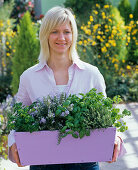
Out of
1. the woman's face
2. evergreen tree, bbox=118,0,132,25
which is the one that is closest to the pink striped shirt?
the woman's face

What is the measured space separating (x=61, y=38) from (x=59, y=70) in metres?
0.21

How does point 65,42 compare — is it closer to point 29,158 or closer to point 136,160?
point 29,158

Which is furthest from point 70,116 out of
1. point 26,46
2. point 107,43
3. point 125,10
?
point 125,10

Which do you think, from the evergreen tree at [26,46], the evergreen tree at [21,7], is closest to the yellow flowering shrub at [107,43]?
the evergreen tree at [26,46]

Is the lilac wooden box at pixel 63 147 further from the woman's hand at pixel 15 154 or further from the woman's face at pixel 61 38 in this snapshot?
the woman's face at pixel 61 38

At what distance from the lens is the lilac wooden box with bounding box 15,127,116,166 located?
54.4 inches

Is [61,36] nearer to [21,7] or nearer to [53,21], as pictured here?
[53,21]

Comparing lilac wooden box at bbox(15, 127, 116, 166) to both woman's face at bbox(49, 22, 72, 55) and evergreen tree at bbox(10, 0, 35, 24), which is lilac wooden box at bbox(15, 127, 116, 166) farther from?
evergreen tree at bbox(10, 0, 35, 24)

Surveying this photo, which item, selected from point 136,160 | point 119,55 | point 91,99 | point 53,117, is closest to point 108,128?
point 91,99

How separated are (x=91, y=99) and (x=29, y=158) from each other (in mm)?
403

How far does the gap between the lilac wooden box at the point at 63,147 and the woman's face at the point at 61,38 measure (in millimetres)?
519

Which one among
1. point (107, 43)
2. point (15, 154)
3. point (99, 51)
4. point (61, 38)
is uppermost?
point (61, 38)

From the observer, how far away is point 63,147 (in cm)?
140

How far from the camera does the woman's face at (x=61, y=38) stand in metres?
1.63
